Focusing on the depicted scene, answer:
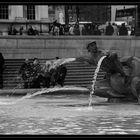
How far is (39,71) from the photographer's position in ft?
64.2

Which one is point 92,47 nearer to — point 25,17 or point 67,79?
point 67,79

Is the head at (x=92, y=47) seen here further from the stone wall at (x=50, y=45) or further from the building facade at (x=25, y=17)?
the building facade at (x=25, y=17)

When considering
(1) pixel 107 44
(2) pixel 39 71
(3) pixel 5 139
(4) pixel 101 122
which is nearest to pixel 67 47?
(1) pixel 107 44

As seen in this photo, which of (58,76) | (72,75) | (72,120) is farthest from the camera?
(72,75)

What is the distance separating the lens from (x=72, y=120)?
347 inches

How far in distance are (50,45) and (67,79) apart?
650cm

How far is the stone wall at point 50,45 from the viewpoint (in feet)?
95.6

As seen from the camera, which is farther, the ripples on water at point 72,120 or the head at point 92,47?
the head at point 92,47

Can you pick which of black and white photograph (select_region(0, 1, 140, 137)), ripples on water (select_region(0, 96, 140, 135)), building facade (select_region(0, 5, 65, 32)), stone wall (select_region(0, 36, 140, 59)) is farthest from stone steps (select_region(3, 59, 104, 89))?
building facade (select_region(0, 5, 65, 32))

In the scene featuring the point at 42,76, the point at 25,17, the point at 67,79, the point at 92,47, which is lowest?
the point at 67,79

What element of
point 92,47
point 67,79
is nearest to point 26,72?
point 67,79

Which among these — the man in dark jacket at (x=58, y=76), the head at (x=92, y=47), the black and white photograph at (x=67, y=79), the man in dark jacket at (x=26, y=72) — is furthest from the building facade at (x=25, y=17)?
the head at (x=92, y=47)

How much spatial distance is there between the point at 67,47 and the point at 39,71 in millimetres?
10007

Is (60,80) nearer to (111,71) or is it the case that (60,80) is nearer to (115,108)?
(111,71)
